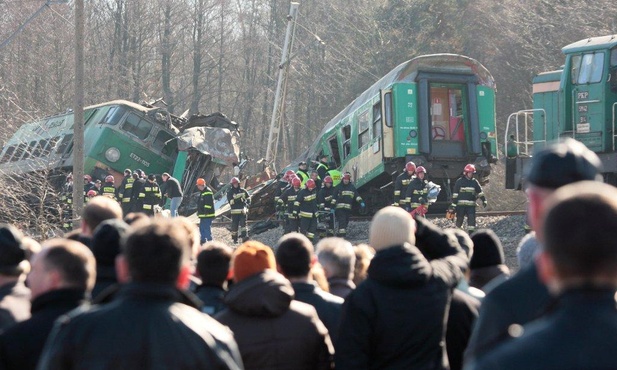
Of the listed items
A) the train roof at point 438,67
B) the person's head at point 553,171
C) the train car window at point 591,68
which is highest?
the train roof at point 438,67

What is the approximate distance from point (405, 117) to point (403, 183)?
6.92ft

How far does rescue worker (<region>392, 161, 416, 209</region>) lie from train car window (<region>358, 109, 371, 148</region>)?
10.9 ft

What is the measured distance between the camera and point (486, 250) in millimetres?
5641

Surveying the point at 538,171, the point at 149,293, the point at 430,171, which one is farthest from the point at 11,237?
the point at 430,171

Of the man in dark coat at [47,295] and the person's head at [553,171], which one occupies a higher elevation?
the person's head at [553,171]

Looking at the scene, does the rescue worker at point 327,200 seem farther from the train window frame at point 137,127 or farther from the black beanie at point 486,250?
the black beanie at point 486,250

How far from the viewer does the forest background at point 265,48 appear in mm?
42625

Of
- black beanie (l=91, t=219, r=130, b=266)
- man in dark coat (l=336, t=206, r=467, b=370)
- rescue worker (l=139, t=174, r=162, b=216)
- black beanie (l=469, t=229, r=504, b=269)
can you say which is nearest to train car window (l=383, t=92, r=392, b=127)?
rescue worker (l=139, t=174, r=162, b=216)

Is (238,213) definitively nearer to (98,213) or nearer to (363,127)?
(363,127)

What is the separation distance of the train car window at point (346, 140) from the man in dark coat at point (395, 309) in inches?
899

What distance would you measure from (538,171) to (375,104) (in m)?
21.8

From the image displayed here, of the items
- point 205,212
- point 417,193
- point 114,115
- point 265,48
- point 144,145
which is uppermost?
point 265,48

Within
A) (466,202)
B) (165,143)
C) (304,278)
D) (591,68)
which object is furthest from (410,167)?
(304,278)

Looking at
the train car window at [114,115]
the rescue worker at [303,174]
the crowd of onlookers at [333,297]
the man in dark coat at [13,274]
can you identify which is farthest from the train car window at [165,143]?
the man in dark coat at [13,274]
